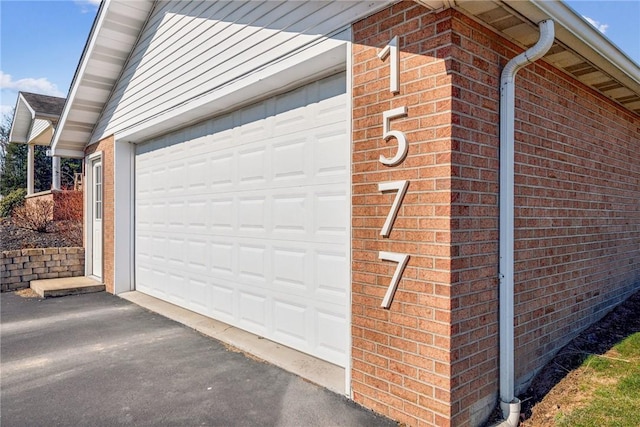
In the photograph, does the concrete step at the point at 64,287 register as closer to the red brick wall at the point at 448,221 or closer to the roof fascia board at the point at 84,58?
the roof fascia board at the point at 84,58

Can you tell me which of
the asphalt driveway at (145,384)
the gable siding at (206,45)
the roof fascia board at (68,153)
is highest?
the gable siding at (206,45)

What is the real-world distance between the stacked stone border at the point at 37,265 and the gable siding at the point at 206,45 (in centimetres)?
293

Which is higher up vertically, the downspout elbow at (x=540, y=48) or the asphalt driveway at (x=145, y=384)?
the downspout elbow at (x=540, y=48)

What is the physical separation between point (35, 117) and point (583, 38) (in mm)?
14325

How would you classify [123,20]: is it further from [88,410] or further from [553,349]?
[553,349]

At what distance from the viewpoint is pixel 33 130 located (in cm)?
1495

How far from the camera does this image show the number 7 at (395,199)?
287cm

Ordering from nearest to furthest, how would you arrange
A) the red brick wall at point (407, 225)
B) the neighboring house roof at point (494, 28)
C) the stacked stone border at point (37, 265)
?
the red brick wall at point (407, 225)
the neighboring house roof at point (494, 28)
the stacked stone border at point (37, 265)

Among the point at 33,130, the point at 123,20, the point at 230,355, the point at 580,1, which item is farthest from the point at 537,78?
the point at 33,130

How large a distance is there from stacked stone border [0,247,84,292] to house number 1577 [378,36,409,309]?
8.30 m

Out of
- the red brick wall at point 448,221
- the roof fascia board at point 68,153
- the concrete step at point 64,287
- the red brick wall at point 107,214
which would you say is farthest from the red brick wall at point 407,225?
the roof fascia board at point 68,153

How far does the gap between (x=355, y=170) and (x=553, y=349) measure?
2.53 meters

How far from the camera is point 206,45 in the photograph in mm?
5215

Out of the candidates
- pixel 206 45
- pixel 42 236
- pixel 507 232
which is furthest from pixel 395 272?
pixel 42 236
